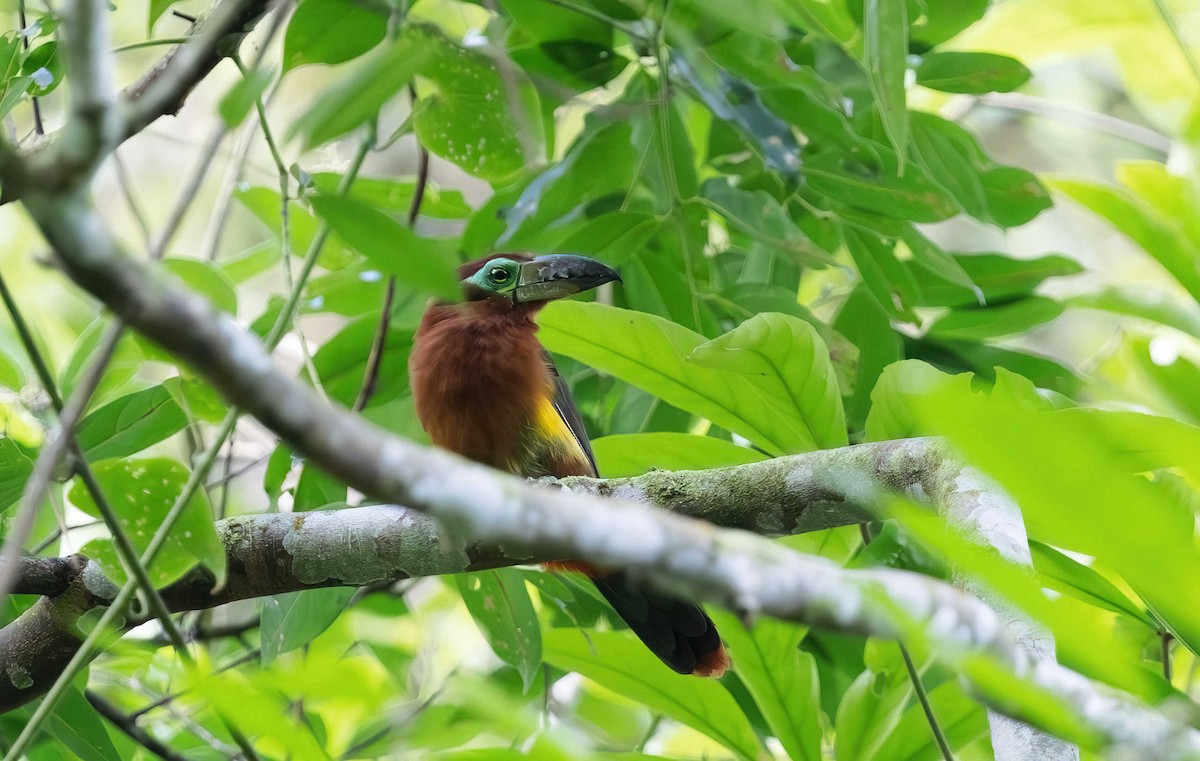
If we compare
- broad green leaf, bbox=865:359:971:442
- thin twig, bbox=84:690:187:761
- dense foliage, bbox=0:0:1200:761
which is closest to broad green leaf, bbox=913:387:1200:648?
dense foliage, bbox=0:0:1200:761

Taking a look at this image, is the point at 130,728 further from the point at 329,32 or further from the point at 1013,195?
the point at 1013,195

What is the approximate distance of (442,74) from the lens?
6.62 feet

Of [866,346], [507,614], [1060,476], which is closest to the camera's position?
[1060,476]

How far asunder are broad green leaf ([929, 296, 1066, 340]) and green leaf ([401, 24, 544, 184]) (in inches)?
43.7

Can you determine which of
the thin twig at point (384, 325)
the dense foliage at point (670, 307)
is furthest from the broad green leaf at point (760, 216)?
the thin twig at point (384, 325)

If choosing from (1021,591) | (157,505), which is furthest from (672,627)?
(1021,591)

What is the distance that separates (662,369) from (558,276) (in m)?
0.95

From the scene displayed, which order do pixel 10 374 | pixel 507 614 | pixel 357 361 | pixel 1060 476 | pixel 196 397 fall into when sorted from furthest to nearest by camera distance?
pixel 357 361 < pixel 507 614 < pixel 10 374 < pixel 196 397 < pixel 1060 476

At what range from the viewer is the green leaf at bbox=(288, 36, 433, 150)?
1013mm

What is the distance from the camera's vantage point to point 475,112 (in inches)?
81.9

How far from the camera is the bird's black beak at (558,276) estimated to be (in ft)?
8.46

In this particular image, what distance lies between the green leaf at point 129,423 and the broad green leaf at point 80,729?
18.4 inches

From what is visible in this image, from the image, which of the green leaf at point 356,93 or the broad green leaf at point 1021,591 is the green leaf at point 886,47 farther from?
the broad green leaf at point 1021,591

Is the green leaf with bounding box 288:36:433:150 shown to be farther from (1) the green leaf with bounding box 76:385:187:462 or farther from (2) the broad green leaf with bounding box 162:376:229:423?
(1) the green leaf with bounding box 76:385:187:462
